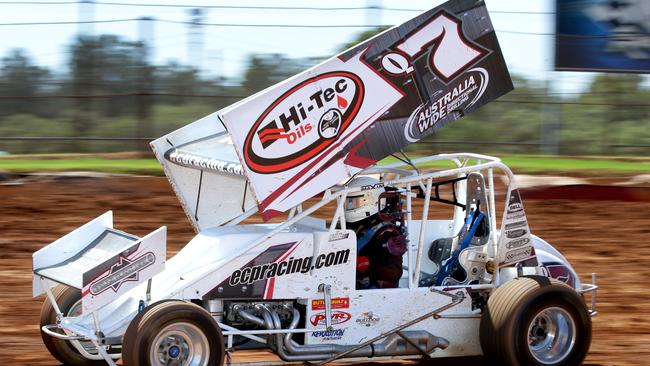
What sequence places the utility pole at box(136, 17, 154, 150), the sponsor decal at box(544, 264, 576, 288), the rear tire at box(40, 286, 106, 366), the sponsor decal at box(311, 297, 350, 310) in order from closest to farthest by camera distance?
the sponsor decal at box(311, 297, 350, 310)
the rear tire at box(40, 286, 106, 366)
the sponsor decal at box(544, 264, 576, 288)
the utility pole at box(136, 17, 154, 150)

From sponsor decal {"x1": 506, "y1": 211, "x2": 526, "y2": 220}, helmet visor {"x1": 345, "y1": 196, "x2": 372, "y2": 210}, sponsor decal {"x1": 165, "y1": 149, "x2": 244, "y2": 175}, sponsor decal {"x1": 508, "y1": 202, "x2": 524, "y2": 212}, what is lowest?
sponsor decal {"x1": 506, "y1": 211, "x2": 526, "y2": 220}

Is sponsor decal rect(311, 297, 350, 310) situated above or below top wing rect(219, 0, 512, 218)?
below

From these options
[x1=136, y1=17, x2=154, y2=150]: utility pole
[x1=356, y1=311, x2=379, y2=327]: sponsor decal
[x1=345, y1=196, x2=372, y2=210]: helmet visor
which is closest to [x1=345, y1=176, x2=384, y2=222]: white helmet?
[x1=345, y1=196, x2=372, y2=210]: helmet visor

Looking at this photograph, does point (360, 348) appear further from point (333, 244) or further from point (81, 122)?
point (81, 122)

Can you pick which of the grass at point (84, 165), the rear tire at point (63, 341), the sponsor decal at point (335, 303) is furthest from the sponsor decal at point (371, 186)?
the grass at point (84, 165)

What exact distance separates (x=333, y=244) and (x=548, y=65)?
11.0 metres

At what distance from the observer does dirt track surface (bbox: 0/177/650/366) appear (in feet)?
36.1

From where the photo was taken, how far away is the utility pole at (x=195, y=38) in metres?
16.6

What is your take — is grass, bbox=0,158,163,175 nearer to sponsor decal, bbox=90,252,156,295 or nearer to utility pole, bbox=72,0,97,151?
utility pole, bbox=72,0,97,151

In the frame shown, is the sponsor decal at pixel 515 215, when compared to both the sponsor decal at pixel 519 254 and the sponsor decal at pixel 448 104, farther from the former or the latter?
the sponsor decal at pixel 448 104

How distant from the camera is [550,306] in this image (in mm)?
8211

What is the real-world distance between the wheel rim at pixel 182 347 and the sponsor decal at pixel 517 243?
8.82ft

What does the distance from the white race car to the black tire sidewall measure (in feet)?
0.04

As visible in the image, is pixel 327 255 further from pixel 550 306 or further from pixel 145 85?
pixel 145 85
